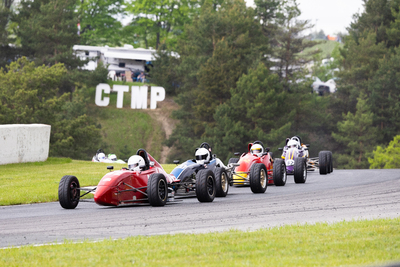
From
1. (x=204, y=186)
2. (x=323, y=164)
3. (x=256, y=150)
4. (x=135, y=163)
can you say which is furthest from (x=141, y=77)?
(x=204, y=186)

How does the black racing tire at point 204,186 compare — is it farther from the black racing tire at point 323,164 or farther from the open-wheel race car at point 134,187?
the black racing tire at point 323,164

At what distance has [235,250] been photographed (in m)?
7.27

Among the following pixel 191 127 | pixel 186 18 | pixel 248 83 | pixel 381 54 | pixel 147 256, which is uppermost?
pixel 186 18

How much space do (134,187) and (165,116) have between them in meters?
61.8

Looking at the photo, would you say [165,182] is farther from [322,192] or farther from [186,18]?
[186,18]

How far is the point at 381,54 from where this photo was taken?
6519 cm

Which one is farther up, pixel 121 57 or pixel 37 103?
pixel 121 57

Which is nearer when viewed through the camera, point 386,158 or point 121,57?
point 386,158

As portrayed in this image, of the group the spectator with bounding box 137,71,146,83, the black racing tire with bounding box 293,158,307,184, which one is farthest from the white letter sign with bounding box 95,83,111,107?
the black racing tire with bounding box 293,158,307,184

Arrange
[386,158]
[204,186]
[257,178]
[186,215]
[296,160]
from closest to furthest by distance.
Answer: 1. [186,215]
2. [204,186]
3. [257,178]
4. [296,160]
5. [386,158]

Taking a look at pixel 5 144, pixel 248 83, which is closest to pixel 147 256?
pixel 5 144

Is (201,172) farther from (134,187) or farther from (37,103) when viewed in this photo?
(37,103)

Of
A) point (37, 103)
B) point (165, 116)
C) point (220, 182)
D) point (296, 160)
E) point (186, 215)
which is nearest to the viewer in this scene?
point (186, 215)

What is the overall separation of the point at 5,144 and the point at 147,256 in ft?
65.0
